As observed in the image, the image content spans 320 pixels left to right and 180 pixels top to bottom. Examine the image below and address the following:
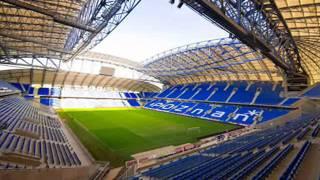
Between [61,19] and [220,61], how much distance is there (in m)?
22.4

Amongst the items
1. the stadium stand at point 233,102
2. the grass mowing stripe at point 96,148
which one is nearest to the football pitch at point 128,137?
the grass mowing stripe at point 96,148

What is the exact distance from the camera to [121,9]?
16656 mm

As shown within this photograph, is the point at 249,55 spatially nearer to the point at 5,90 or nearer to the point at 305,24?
the point at 305,24

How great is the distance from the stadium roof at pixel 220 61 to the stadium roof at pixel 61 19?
14215 millimetres

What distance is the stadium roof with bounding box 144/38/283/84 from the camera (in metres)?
27.9

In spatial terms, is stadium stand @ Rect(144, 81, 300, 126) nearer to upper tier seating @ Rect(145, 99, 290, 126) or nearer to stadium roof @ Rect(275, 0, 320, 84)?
upper tier seating @ Rect(145, 99, 290, 126)

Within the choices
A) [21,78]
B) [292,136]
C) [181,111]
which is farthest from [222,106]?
[21,78]

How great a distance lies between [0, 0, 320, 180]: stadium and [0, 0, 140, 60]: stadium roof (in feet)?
0.32

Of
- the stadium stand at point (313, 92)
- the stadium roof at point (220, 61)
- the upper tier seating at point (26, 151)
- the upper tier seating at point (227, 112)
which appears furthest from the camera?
the upper tier seating at point (227, 112)

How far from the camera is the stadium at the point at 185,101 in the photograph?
1001cm

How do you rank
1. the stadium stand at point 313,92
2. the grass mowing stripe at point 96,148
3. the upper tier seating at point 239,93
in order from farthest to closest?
the upper tier seating at point 239,93, the stadium stand at point 313,92, the grass mowing stripe at point 96,148

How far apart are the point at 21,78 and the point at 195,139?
39.4 metres

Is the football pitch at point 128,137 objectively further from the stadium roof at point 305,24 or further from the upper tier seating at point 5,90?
the stadium roof at point 305,24

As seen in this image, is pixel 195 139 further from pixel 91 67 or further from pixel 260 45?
pixel 91 67
